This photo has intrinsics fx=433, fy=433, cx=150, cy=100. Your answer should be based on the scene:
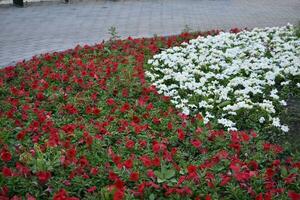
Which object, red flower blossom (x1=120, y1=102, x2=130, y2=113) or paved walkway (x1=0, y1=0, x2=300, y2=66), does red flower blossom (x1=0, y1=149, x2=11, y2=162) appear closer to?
red flower blossom (x1=120, y1=102, x2=130, y2=113)

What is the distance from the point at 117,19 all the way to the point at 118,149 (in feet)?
23.8

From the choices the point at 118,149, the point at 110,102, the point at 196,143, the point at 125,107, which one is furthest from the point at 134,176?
the point at 110,102

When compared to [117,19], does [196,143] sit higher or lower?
Result: higher

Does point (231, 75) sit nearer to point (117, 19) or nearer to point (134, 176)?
point (134, 176)

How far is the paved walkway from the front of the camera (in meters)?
8.76

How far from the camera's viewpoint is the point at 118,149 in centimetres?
416

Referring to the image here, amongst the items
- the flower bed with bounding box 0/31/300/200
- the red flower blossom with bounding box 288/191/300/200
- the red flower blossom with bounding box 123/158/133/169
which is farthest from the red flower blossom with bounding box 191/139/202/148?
the red flower blossom with bounding box 288/191/300/200

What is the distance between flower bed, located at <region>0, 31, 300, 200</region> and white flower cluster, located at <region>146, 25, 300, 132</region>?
0.33 m

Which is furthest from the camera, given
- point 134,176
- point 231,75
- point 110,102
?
point 231,75

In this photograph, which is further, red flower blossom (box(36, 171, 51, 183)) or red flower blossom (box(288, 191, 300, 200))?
red flower blossom (box(36, 171, 51, 183))

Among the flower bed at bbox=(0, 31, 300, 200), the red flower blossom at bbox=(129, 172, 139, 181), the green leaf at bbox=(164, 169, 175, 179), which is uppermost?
the red flower blossom at bbox=(129, 172, 139, 181)

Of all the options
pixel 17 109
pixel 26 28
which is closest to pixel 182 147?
pixel 17 109

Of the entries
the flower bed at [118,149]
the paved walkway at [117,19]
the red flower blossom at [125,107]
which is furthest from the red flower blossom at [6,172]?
the paved walkway at [117,19]

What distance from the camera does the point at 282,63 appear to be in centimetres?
629
